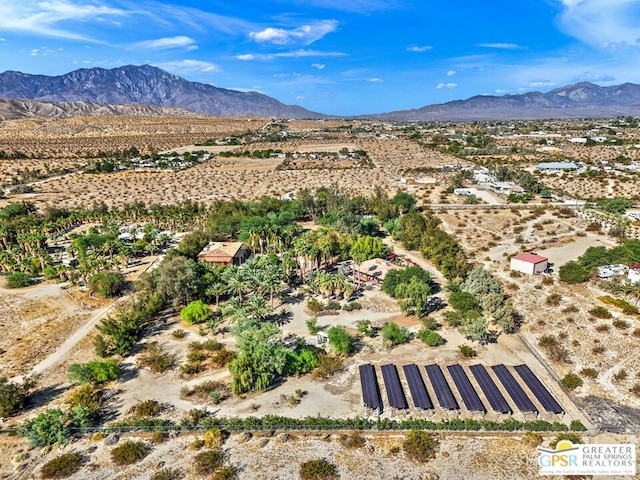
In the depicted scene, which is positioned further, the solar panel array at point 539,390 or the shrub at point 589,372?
the shrub at point 589,372

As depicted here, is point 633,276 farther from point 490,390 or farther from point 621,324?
point 490,390

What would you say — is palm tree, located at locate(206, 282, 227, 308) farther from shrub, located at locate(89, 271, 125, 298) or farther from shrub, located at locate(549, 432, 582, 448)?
shrub, located at locate(549, 432, 582, 448)

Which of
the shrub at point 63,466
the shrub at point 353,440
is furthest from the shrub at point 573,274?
the shrub at point 63,466

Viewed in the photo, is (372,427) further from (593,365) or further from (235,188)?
(235,188)

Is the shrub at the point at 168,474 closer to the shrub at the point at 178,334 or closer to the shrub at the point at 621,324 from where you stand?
the shrub at the point at 178,334

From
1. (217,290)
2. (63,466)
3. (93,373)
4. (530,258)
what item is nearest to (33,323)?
(93,373)

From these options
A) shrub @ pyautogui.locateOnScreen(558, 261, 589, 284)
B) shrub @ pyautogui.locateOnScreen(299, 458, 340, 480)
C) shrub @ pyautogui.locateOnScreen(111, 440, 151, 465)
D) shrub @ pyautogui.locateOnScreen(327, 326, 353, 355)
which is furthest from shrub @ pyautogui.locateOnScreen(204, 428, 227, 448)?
shrub @ pyautogui.locateOnScreen(558, 261, 589, 284)

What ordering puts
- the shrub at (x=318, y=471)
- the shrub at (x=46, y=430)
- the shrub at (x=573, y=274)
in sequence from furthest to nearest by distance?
the shrub at (x=573, y=274)
the shrub at (x=46, y=430)
the shrub at (x=318, y=471)
